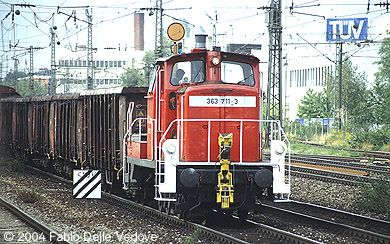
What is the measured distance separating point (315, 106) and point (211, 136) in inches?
2152

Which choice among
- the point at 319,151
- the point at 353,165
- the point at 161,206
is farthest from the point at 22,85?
the point at 161,206

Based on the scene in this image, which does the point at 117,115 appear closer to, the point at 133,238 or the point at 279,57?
the point at 133,238

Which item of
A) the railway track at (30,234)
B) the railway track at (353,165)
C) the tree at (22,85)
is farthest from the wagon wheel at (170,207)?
the tree at (22,85)

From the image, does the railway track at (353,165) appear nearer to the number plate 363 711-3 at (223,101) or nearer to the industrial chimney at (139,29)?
the number plate 363 711-3 at (223,101)

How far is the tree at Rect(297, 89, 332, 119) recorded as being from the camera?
6272 centimetres

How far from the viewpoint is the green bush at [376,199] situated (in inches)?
515

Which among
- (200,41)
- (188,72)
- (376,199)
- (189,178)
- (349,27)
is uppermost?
(349,27)

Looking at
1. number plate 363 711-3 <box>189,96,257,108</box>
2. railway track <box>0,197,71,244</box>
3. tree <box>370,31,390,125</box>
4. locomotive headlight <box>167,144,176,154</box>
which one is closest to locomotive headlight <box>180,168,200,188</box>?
locomotive headlight <box>167,144,176,154</box>

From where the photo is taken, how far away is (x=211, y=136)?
430 inches

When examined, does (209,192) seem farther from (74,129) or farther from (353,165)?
(353,165)

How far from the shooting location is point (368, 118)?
52594 millimetres

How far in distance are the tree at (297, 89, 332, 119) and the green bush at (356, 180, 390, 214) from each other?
159 ft

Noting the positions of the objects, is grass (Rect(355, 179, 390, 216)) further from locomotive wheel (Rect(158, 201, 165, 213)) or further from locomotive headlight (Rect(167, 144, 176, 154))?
locomotive headlight (Rect(167, 144, 176, 154))

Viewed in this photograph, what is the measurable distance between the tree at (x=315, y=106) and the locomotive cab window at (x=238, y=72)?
52197mm
